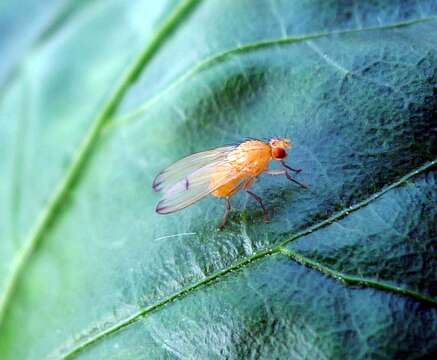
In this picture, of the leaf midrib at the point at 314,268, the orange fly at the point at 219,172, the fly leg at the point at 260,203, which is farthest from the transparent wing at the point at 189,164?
the leaf midrib at the point at 314,268

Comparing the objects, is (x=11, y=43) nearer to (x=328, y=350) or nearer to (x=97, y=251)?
(x=97, y=251)

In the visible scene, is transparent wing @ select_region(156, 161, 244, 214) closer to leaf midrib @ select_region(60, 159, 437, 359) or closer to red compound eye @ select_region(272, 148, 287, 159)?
red compound eye @ select_region(272, 148, 287, 159)

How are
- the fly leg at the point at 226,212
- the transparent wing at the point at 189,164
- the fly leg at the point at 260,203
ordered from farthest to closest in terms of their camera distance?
the transparent wing at the point at 189,164
the fly leg at the point at 226,212
the fly leg at the point at 260,203

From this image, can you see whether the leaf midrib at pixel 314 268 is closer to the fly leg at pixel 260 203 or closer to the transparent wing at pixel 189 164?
the fly leg at pixel 260 203

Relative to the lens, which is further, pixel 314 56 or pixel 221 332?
pixel 314 56

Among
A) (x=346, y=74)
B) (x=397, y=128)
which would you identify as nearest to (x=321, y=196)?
(x=397, y=128)

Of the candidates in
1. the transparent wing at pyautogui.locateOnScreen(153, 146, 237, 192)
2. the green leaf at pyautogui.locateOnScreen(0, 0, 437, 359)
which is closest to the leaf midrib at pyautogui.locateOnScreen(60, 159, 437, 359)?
the green leaf at pyautogui.locateOnScreen(0, 0, 437, 359)

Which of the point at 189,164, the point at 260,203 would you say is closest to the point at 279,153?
the point at 260,203
